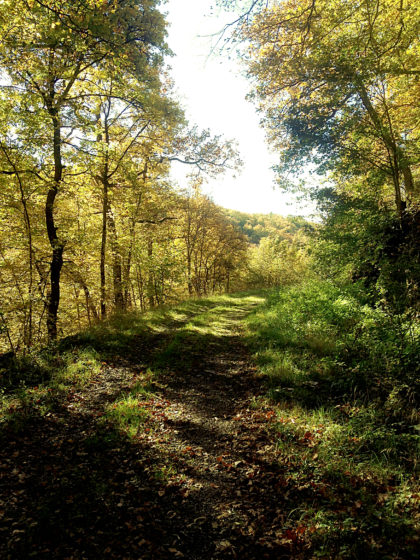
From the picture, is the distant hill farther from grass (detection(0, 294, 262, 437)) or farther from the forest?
grass (detection(0, 294, 262, 437))

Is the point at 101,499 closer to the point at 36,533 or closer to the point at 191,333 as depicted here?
the point at 36,533

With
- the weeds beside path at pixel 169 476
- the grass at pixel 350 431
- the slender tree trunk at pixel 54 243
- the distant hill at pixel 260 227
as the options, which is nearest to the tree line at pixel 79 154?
the slender tree trunk at pixel 54 243

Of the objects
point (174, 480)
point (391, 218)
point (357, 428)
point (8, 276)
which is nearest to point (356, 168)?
point (391, 218)

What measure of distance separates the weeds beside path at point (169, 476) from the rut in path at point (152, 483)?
14mm

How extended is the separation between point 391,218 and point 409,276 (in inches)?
116

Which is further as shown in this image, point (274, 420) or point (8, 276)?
point (8, 276)

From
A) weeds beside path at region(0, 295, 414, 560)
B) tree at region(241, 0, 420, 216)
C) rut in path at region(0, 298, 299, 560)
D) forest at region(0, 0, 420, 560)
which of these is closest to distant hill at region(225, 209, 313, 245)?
tree at region(241, 0, 420, 216)

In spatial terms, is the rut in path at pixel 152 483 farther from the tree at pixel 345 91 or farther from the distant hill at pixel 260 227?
the distant hill at pixel 260 227

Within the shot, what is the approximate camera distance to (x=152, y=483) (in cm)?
361

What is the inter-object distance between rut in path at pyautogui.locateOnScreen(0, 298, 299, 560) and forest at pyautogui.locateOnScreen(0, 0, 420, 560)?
0.08ft

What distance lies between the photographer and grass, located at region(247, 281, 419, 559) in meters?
2.72

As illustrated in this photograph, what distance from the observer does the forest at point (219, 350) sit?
3.02m

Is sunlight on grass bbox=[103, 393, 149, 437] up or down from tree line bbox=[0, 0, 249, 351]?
down

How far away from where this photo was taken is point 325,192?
14992 mm
